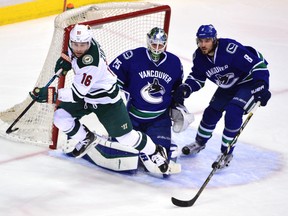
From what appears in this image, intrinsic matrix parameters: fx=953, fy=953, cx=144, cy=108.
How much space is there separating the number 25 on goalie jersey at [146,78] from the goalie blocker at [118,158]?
0.23 metres

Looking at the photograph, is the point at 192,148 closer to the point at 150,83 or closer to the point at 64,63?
the point at 150,83

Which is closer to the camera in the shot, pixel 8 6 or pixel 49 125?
pixel 49 125

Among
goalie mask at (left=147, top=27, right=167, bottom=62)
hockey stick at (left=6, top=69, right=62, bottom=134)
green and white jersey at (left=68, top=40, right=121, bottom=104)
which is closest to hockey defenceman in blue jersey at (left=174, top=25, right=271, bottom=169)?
goalie mask at (left=147, top=27, right=167, bottom=62)

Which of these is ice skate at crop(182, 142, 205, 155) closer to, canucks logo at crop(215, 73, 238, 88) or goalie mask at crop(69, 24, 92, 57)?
canucks logo at crop(215, 73, 238, 88)

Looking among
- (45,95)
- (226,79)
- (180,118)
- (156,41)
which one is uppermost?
(156,41)

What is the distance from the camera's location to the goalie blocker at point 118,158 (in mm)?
5230

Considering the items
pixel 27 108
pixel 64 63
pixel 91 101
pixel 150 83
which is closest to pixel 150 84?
pixel 150 83

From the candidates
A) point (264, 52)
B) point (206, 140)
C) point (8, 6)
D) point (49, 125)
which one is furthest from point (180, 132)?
point (8, 6)

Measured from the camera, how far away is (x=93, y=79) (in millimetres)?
4875

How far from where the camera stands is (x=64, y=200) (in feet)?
16.0

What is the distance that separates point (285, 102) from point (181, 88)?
138 centimetres

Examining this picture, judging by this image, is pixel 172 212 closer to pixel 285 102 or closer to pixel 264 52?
pixel 285 102

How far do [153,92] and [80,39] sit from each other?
660 mm

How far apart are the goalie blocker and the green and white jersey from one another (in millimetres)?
302
